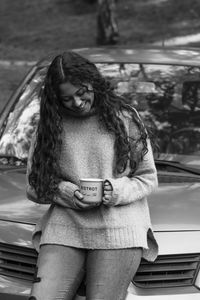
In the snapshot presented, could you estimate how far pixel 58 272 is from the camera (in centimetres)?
319

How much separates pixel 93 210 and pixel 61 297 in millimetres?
374

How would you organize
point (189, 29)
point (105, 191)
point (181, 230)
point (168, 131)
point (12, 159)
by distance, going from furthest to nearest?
point (189, 29) → point (168, 131) → point (12, 159) → point (181, 230) → point (105, 191)

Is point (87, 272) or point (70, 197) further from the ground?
point (70, 197)

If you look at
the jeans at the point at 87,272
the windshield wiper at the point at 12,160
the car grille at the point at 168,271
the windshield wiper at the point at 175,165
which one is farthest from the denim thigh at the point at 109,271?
the windshield wiper at the point at 12,160

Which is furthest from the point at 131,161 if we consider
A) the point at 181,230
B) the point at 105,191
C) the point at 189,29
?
the point at 189,29

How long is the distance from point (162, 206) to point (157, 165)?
2.19 ft

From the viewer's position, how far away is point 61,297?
3.21 metres

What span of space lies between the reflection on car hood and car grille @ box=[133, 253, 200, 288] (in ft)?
0.48

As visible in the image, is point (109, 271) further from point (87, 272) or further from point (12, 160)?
point (12, 160)

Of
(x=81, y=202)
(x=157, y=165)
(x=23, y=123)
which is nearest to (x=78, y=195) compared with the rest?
(x=81, y=202)

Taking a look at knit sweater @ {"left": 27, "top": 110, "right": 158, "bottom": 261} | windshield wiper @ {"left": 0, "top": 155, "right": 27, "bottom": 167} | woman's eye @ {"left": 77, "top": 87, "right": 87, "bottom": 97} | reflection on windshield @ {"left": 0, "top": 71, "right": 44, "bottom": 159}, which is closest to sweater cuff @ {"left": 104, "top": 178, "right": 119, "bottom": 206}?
knit sweater @ {"left": 27, "top": 110, "right": 158, "bottom": 261}

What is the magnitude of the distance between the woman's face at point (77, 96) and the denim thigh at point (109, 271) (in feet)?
1.92

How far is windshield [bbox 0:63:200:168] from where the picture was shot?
192 inches

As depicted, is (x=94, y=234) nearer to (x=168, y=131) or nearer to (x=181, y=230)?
(x=181, y=230)
